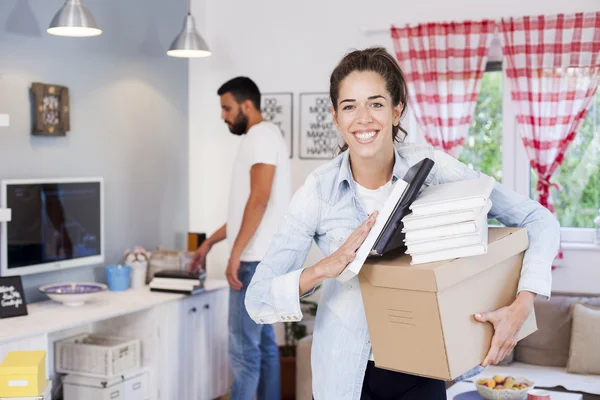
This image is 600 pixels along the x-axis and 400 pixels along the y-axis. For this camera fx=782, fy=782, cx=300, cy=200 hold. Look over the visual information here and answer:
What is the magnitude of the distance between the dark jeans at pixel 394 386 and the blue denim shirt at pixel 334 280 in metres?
0.03

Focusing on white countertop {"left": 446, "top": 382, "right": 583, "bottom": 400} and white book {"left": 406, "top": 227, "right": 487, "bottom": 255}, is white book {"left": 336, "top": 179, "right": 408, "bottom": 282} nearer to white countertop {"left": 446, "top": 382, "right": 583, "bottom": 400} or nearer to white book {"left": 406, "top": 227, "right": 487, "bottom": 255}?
white book {"left": 406, "top": 227, "right": 487, "bottom": 255}

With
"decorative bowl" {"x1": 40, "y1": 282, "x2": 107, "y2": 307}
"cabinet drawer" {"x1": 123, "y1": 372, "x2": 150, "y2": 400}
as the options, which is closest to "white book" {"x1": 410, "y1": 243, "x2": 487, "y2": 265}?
"decorative bowl" {"x1": 40, "y1": 282, "x2": 107, "y2": 307}

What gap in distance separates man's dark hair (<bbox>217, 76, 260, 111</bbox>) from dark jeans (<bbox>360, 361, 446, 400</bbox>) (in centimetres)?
244

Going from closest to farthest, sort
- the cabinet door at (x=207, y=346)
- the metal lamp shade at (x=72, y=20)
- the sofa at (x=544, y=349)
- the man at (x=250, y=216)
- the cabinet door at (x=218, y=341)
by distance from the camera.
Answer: the metal lamp shade at (x=72, y=20)
the man at (x=250, y=216)
the sofa at (x=544, y=349)
the cabinet door at (x=207, y=346)
the cabinet door at (x=218, y=341)

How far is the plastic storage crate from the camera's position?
355cm

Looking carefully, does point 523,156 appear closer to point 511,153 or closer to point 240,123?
point 511,153

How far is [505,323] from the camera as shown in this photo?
159 cm

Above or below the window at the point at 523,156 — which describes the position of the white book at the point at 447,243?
below

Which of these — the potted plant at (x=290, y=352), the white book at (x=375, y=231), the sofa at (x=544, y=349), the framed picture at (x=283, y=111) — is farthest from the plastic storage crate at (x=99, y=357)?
the white book at (x=375, y=231)

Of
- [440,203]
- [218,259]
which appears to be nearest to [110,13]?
[218,259]

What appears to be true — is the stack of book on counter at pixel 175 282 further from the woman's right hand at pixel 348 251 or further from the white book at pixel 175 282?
the woman's right hand at pixel 348 251

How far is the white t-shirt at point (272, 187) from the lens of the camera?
3.76 m

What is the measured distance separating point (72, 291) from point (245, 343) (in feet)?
2.81

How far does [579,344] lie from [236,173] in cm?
186
